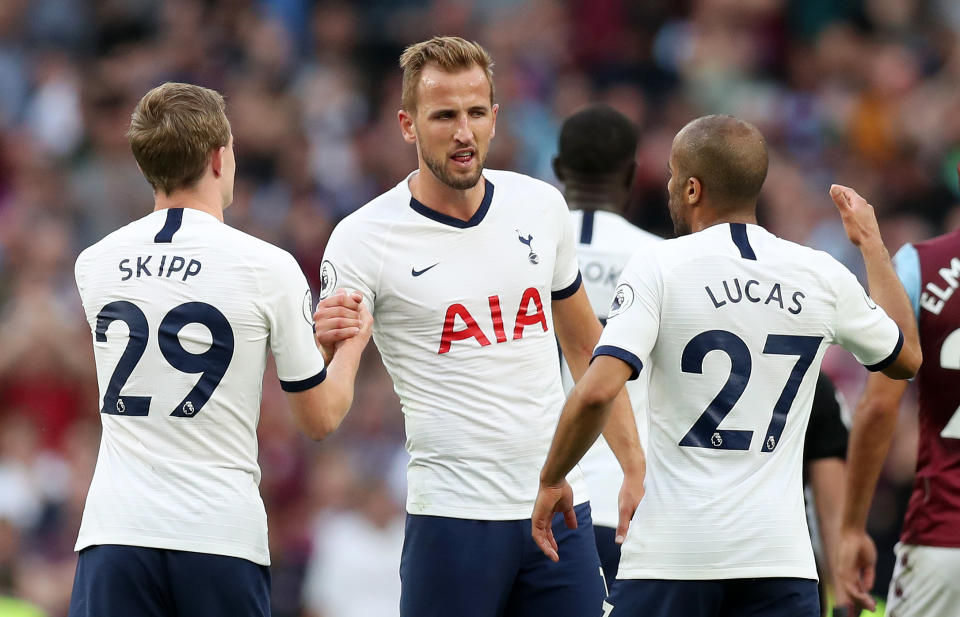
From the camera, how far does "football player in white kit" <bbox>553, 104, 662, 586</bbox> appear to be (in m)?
6.45

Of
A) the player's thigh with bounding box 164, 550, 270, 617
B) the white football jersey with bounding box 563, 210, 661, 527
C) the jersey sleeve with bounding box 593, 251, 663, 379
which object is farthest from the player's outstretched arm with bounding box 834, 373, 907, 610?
the player's thigh with bounding box 164, 550, 270, 617

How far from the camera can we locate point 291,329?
15.7ft

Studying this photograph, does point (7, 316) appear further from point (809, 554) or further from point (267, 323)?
point (809, 554)

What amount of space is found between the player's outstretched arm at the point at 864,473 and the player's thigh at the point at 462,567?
154cm

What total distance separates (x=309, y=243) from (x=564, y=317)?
7684mm

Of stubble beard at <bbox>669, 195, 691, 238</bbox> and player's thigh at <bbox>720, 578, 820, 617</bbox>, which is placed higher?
stubble beard at <bbox>669, 195, 691, 238</bbox>

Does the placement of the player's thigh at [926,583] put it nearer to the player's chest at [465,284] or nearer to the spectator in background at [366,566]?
the player's chest at [465,284]

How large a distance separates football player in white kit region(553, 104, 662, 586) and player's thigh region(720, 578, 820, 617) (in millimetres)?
1711

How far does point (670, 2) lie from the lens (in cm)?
1542

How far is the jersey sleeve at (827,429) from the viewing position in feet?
21.6

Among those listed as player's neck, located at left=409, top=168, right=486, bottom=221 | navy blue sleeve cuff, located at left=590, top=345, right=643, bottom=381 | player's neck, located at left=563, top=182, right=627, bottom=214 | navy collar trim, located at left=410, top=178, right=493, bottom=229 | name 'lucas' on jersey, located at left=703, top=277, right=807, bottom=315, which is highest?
player's neck, located at left=563, top=182, right=627, bottom=214

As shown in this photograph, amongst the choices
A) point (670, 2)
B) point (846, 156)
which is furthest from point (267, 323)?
point (670, 2)

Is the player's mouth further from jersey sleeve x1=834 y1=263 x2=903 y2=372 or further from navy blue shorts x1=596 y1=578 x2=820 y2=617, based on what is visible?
navy blue shorts x1=596 y1=578 x2=820 y2=617

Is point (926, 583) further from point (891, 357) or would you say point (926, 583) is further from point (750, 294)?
point (750, 294)
